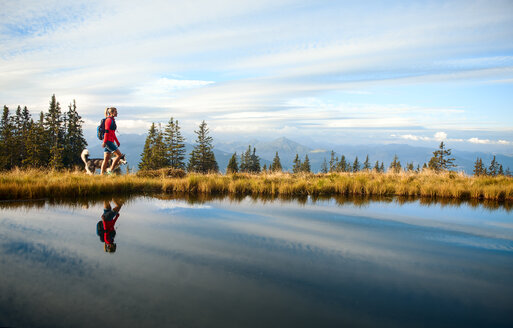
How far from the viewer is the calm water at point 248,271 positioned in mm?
3812

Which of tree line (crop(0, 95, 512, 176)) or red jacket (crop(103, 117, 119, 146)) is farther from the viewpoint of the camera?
tree line (crop(0, 95, 512, 176))

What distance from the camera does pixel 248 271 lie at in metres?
5.05

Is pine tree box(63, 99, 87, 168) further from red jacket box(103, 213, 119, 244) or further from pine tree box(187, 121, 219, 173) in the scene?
red jacket box(103, 213, 119, 244)

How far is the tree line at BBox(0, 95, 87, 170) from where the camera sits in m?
43.0

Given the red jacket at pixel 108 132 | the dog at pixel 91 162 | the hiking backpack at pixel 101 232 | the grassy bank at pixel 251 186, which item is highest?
the red jacket at pixel 108 132

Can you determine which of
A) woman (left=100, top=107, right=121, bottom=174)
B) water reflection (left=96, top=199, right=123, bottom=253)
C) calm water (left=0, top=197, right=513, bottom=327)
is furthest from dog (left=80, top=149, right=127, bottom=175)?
calm water (left=0, top=197, right=513, bottom=327)

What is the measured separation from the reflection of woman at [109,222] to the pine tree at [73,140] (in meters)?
40.1

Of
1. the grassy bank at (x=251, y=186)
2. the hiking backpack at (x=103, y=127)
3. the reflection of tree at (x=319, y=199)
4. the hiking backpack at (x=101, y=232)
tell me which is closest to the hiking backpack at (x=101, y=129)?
the hiking backpack at (x=103, y=127)

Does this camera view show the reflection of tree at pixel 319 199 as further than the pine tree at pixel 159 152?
No

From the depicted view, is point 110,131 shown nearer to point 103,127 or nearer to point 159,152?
point 103,127

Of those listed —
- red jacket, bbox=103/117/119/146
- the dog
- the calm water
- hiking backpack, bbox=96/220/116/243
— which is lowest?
the calm water

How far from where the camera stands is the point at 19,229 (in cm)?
661

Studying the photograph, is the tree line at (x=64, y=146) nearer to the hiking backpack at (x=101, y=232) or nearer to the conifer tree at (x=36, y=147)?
the conifer tree at (x=36, y=147)

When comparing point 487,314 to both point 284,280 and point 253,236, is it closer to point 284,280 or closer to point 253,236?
point 284,280
